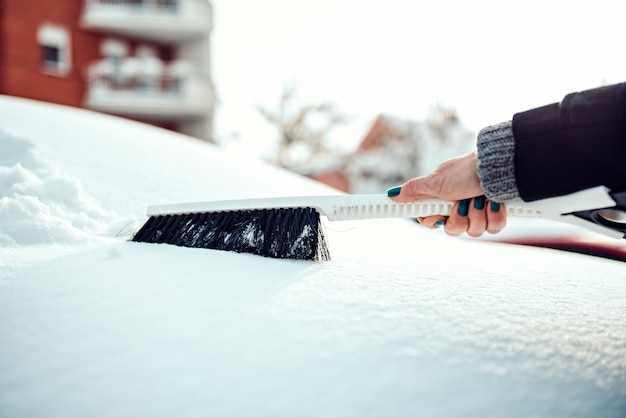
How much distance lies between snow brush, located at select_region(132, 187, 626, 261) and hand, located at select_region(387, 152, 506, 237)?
0.07 feet

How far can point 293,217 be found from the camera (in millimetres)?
1151

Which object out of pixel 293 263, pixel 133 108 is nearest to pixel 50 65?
pixel 133 108

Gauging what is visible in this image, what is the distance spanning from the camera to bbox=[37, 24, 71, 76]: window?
29.8ft

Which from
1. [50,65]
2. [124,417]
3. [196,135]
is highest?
[50,65]

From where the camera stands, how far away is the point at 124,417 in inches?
18.5

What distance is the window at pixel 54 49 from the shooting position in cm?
907

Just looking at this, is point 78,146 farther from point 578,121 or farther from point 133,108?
point 133,108

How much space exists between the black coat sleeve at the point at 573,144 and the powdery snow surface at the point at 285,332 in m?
0.25

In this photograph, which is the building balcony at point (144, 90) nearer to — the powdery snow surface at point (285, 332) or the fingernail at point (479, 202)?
the powdery snow surface at point (285, 332)

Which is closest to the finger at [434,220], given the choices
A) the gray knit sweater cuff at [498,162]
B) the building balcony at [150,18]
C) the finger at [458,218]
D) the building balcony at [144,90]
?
the finger at [458,218]

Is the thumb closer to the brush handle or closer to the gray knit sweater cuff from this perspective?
the brush handle

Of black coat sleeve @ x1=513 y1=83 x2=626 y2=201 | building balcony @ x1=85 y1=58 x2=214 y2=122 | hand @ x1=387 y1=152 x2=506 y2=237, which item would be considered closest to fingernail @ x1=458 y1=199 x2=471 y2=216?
hand @ x1=387 y1=152 x2=506 y2=237

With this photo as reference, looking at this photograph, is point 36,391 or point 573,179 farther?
point 573,179

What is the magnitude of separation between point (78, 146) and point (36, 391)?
4.55 ft
